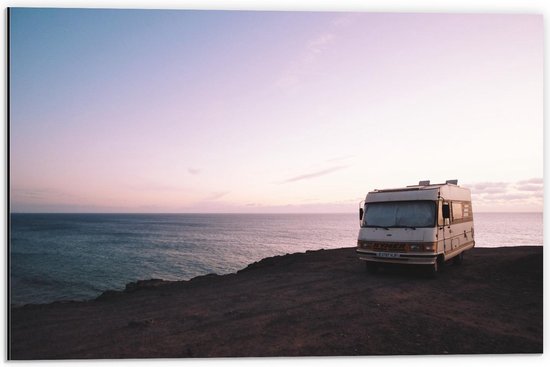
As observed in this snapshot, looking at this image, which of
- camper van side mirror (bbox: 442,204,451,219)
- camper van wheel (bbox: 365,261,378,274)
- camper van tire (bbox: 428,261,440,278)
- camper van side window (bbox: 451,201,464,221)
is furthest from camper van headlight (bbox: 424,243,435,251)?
camper van side window (bbox: 451,201,464,221)

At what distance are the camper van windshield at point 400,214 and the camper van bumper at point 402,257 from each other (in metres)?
0.82

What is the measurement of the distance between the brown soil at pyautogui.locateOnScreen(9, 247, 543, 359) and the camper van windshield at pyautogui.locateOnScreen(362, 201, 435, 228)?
5.40 ft

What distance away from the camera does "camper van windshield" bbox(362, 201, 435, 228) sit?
9.02 m

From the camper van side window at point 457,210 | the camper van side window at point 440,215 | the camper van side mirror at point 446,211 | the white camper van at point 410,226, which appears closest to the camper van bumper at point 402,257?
the white camper van at point 410,226

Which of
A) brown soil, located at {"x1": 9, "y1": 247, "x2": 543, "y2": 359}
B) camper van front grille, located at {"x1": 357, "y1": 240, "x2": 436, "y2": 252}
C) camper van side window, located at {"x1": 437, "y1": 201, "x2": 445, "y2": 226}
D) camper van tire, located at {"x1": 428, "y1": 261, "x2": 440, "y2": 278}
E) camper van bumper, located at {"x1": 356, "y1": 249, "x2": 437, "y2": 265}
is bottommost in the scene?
brown soil, located at {"x1": 9, "y1": 247, "x2": 543, "y2": 359}

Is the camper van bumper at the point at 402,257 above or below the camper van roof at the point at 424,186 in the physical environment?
below

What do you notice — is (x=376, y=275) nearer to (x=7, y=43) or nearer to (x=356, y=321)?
(x=356, y=321)

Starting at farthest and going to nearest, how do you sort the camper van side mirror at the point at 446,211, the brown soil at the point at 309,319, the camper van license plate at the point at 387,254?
the camper van side mirror at the point at 446,211 → the camper van license plate at the point at 387,254 → the brown soil at the point at 309,319

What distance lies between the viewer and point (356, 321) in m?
5.91

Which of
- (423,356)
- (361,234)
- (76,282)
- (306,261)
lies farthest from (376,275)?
(76,282)

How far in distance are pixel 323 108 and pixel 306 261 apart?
7.26 metres

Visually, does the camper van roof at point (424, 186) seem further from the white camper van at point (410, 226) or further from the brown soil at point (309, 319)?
the brown soil at point (309, 319)

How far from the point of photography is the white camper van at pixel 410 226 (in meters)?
8.81

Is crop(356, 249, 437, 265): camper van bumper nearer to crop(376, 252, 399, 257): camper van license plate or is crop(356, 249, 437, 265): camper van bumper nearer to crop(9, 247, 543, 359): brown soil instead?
crop(376, 252, 399, 257): camper van license plate
